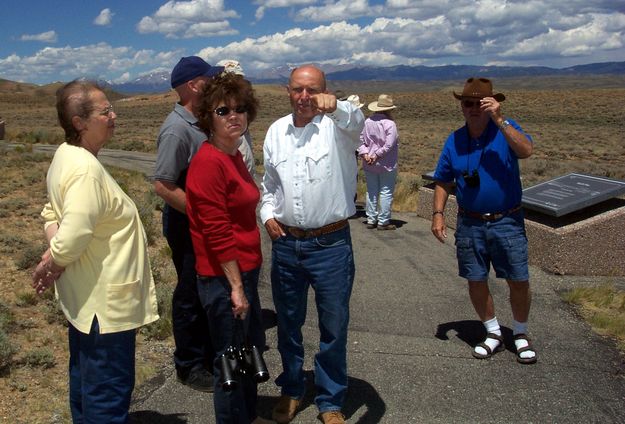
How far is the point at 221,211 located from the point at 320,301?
84 centimetres

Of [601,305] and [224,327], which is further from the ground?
[224,327]

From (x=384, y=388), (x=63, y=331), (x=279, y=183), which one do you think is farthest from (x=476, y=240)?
(x=63, y=331)

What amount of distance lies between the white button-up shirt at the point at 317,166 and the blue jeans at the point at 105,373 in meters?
1.03

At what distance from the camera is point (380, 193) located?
8.34 metres

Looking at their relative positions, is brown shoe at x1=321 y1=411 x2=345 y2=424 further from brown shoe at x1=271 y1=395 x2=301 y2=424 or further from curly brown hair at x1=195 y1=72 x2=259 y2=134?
curly brown hair at x1=195 y1=72 x2=259 y2=134

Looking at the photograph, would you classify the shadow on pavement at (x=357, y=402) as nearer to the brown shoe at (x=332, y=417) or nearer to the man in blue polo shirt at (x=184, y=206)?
the brown shoe at (x=332, y=417)

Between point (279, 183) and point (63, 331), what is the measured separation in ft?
8.53

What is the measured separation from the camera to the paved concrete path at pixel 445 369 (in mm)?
3648

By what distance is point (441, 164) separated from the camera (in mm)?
4512

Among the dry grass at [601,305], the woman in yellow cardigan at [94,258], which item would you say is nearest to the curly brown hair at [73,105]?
the woman in yellow cardigan at [94,258]

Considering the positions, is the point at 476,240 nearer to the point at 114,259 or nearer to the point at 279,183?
the point at 279,183

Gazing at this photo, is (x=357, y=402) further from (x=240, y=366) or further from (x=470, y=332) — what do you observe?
(x=470, y=332)

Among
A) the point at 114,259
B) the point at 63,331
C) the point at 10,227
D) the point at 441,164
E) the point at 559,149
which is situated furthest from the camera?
the point at 559,149

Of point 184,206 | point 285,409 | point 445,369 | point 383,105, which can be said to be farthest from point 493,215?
point 383,105
